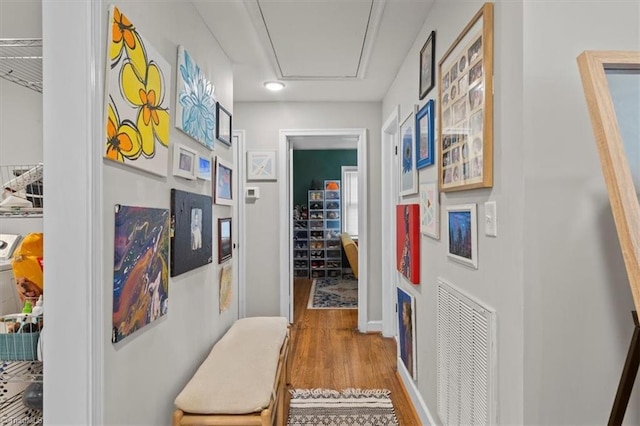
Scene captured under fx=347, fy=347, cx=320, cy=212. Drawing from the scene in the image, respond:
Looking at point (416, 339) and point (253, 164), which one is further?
point (253, 164)

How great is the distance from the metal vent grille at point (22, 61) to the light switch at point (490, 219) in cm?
163

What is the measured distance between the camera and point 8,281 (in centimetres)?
130

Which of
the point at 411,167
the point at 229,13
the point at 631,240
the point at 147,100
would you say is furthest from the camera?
the point at 411,167

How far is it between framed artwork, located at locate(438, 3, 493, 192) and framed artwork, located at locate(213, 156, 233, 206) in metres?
1.41

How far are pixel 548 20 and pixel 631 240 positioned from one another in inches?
27.4

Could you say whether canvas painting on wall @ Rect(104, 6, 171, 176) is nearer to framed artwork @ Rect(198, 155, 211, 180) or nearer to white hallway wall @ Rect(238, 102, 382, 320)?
framed artwork @ Rect(198, 155, 211, 180)

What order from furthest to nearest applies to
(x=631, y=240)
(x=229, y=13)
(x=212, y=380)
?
1. (x=229, y=13)
2. (x=212, y=380)
3. (x=631, y=240)

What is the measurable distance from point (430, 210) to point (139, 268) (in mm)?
1466

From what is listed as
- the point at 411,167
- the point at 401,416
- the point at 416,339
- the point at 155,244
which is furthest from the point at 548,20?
the point at 401,416

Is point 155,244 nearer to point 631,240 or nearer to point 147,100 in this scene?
point 147,100

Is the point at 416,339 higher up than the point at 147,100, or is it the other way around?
the point at 147,100

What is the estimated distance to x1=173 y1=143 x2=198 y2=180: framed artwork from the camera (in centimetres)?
168

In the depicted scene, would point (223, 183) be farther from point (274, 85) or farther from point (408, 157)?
point (408, 157)

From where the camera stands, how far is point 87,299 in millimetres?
1062
